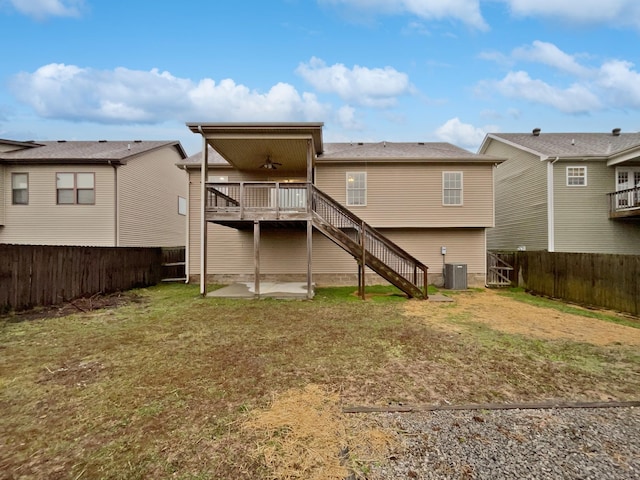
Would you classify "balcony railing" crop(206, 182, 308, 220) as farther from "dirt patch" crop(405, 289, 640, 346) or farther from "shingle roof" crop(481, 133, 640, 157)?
"shingle roof" crop(481, 133, 640, 157)

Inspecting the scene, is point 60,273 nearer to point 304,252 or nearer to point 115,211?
point 115,211

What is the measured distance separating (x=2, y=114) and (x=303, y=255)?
239ft

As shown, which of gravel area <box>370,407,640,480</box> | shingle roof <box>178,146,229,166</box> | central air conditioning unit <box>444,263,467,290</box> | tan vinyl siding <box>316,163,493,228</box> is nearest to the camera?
gravel area <box>370,407,640,480</box>

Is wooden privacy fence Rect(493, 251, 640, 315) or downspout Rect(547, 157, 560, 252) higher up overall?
downspout Rect(547, 157, 560, 252)

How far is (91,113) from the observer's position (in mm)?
50812

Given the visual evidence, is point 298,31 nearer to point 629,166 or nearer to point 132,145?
point 132,145

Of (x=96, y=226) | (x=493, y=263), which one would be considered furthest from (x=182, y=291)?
(x=493, y=263)

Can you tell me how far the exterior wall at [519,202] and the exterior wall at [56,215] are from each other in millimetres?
19176

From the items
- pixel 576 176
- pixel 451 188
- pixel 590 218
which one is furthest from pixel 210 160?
pixel 590 218

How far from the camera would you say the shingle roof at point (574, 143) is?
42.1ft

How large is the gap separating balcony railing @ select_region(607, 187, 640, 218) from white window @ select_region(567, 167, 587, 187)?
45.6 inches

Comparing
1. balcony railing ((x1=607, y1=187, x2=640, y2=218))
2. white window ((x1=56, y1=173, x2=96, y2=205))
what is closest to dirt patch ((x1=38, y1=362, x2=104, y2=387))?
white window ((x1=56, y1=173, x2=96, y2=205))

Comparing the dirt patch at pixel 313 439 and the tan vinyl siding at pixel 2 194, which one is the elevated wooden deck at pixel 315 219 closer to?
the dirt patch at pixel 313 439

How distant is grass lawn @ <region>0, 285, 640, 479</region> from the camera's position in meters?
2.34
